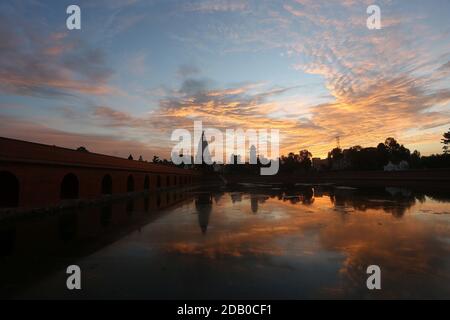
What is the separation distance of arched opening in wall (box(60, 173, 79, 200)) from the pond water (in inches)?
297

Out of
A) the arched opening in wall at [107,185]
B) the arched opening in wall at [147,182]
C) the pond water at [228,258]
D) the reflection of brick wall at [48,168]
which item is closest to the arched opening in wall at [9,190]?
the reflection of brick wall at [48,168]

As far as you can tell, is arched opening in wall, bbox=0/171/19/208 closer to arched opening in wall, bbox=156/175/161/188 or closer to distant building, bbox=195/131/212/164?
arched opening in wall, bbox=156/175/161/188

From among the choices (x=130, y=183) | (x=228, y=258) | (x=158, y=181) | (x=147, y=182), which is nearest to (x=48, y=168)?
(x=228, y=258)

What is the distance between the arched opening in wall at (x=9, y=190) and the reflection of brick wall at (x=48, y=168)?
36cm

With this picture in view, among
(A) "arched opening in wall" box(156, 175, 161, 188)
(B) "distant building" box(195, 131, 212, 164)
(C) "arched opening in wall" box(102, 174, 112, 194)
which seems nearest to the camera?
→ (C) "arched opening in wall" box(102, 174, 112, 194)

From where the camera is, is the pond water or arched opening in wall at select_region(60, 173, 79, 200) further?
arched opening in wall at select_region(60, 173, 79, 200)

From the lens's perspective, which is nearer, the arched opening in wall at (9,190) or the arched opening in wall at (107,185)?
the arched opening in wall at (9,190)

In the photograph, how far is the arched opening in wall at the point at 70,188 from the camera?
23.1m

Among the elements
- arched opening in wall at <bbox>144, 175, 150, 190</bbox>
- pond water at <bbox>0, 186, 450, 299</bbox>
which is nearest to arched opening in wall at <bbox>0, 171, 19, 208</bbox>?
pond water at <bbox>0, 186, 450, 299</bbox>

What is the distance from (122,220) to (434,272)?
1439 cm

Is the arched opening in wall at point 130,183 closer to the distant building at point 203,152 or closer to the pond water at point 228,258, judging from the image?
the pond water at point 228,258

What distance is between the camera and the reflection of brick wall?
16.5m

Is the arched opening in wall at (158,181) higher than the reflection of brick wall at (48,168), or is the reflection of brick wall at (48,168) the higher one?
the reflection of brick wall at (48,168)
